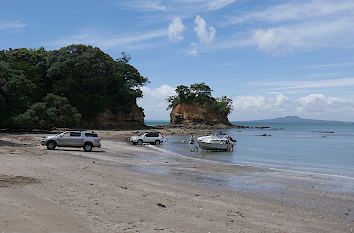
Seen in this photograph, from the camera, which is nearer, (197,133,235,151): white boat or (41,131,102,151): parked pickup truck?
(41,131,102,151): parked pickup truck

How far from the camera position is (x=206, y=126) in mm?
119812

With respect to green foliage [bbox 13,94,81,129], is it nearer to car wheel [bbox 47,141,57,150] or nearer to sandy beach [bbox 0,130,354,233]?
car wheel [bbox 47,141,57,150]

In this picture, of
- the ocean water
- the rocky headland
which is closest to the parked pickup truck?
the ocean water

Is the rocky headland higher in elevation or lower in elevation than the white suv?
higher

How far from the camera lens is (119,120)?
82.9 m

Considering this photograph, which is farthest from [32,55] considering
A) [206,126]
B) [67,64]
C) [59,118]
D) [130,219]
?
[130,219]

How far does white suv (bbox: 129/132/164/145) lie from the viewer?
43625mm

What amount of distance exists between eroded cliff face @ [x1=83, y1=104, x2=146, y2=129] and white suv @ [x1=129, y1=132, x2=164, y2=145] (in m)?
34.3

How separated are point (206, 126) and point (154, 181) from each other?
106 m

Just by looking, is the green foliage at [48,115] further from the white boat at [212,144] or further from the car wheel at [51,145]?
the white boat at [212,144]

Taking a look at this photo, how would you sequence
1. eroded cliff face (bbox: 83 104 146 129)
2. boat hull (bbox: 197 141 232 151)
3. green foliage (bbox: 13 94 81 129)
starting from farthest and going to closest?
eroded cliff face (bbox: 83 104 146 129), green foliage (bbox: 13 94 81 129), boat hull (bbox: 197 141 232 151)

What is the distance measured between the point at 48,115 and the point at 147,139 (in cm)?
1985

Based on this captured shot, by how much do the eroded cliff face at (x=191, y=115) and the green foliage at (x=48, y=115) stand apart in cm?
6782

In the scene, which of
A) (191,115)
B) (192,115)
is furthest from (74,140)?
(192,115)
